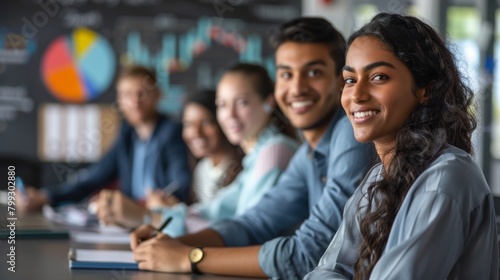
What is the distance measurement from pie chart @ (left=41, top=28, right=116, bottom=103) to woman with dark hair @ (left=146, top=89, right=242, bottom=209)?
1494 mm

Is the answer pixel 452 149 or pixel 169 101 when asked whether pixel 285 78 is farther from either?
pixel 169 101

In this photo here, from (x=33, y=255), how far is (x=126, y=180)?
1.86 meters

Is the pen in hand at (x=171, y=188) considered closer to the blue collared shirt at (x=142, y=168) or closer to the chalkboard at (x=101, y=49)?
the blue collared shirt at (x=142, y=168)

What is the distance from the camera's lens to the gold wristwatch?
65.0 inches

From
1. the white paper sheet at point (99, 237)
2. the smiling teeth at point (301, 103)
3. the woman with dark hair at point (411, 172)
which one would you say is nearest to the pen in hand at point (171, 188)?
the white paper sheet at point (99, 237)

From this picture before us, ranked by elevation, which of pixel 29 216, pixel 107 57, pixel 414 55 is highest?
→ pixel 107 57

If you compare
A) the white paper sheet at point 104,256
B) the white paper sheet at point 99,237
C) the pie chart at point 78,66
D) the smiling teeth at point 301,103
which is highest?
the pie chart at point 78,66

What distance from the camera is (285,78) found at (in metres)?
2.02

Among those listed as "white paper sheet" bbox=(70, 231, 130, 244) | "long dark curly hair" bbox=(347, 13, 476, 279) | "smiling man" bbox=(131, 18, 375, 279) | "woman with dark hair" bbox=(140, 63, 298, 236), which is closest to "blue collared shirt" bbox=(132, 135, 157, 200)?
"woman with dark hair" bbox=(140, 63, 298, 236)

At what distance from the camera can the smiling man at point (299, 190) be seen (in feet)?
5.27

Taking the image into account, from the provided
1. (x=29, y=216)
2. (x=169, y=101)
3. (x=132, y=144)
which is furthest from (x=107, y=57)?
(x=29, y=216)

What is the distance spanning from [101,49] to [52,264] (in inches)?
120

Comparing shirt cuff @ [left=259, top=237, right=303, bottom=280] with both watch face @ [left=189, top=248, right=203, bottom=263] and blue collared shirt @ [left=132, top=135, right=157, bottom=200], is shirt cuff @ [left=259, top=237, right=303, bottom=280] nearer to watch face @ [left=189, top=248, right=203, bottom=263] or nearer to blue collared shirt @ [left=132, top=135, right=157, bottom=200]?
watch face @ [left=189, top=248, right=203, bottom=263]

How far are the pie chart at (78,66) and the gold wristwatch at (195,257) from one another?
125 inches
